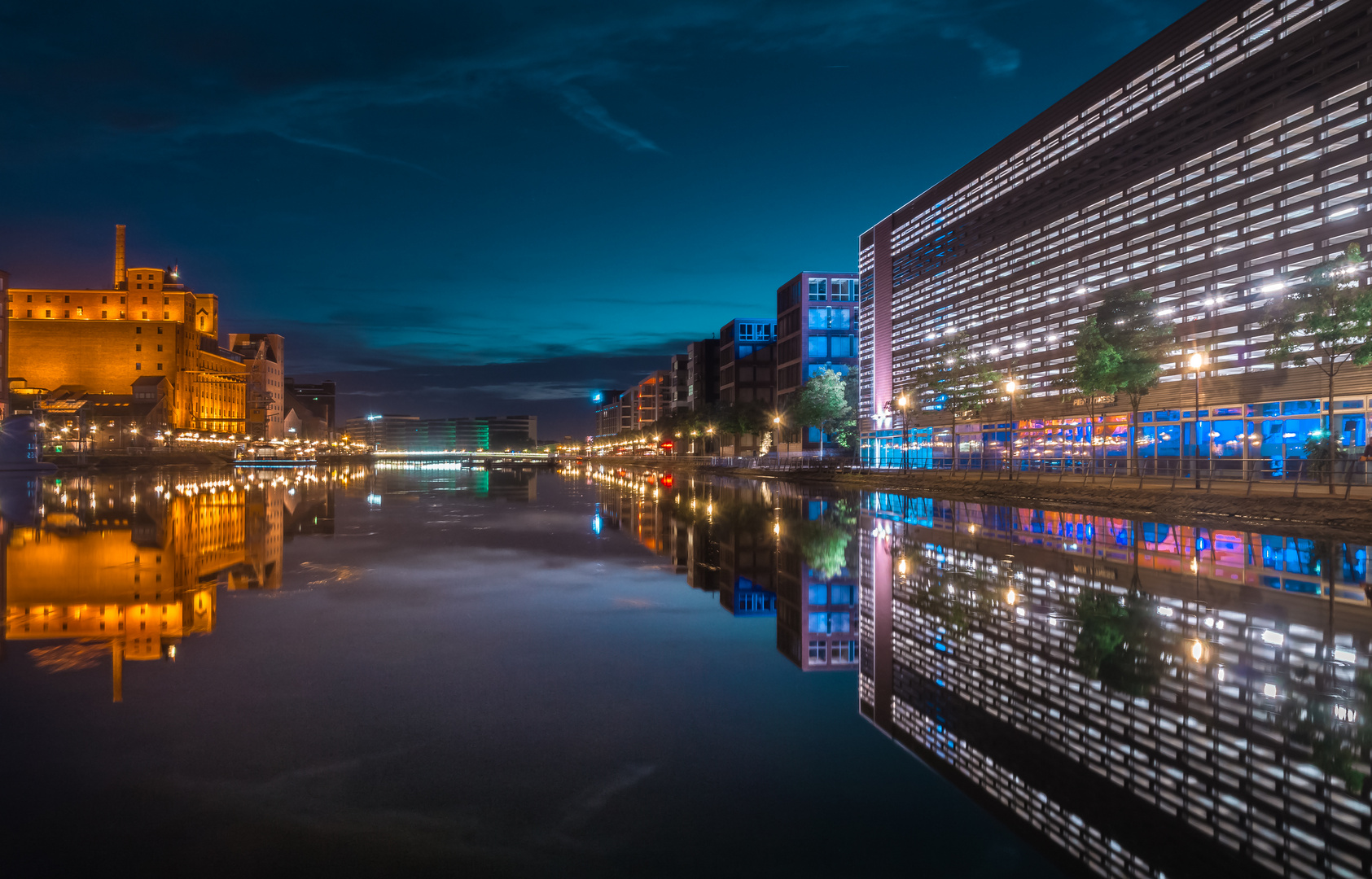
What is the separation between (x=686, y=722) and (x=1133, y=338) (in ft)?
131

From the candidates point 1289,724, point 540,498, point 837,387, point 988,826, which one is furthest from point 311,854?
point 837,387

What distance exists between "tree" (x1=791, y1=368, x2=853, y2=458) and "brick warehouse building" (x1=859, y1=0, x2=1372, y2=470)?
1478 cm

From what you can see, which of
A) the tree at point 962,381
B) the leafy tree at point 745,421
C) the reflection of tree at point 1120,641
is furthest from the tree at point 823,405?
the reflection of tree at point 1120,641

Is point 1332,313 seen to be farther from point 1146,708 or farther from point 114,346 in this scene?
point 114,346

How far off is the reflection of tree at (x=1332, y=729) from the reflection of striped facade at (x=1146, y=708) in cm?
2

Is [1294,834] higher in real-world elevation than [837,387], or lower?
lower

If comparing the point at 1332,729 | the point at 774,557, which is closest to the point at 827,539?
the point at 774,557

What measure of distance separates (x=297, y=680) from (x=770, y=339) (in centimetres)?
13891

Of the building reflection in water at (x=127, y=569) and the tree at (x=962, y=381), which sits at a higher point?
the tree at (x=962, y=381)

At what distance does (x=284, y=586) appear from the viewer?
12.8 meters

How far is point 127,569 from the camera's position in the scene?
557 inches

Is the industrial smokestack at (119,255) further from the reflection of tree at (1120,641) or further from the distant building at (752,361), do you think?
the reflection of tree at (1120,641)

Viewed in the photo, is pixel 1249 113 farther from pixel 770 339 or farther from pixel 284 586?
pixel 770 339

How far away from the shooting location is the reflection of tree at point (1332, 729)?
5430 mm
